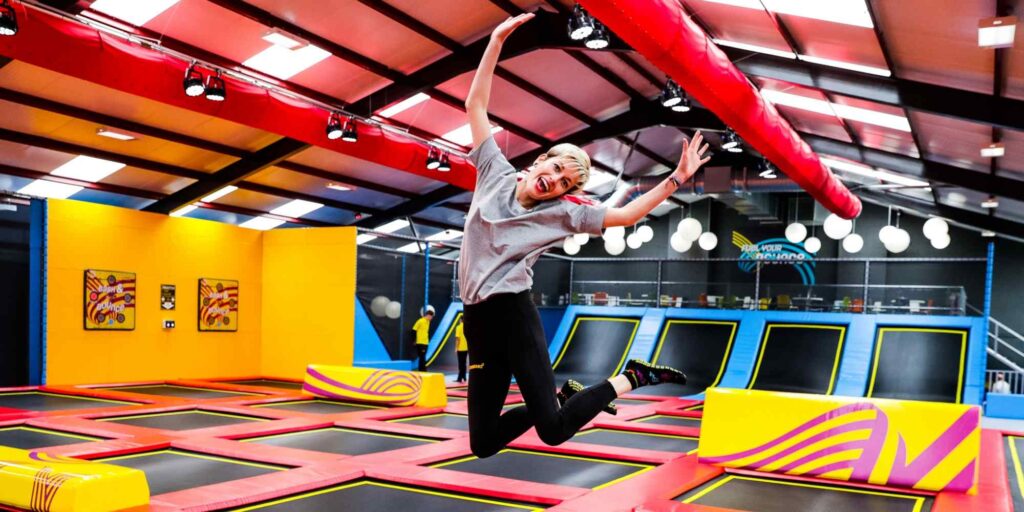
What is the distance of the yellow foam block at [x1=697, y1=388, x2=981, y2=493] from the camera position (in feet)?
16.7

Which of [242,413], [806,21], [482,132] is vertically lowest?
[242,413]

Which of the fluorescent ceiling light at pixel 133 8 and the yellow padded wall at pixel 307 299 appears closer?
the fluorescent ceiling light at pixel 133 8

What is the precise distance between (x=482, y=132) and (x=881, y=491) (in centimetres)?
401

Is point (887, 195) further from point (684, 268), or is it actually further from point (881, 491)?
point (881, 491)

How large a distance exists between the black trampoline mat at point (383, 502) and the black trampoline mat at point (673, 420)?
457cm

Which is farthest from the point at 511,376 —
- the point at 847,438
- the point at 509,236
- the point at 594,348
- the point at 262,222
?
the point at 262,222

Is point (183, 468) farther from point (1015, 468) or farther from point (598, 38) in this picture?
point (1015, 468)

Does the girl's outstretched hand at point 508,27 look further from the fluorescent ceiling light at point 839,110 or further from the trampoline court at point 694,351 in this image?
the trampoline court at point 694,351

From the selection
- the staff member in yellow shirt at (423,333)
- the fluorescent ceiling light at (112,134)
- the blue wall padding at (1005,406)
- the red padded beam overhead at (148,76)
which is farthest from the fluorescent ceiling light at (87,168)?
the blue wall padding at (1005,406)

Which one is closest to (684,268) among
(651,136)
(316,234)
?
(651,136)

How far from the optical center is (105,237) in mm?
11125

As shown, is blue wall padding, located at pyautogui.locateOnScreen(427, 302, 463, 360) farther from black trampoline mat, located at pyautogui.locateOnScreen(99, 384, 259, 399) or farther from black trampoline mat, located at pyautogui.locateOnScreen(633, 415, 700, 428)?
black trampoline mat, located at pyautogui.locateOnScreen(633, 415, 700, 428)

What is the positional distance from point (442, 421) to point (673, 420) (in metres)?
2.74

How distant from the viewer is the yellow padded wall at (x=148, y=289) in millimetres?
10555
